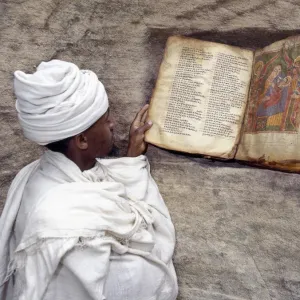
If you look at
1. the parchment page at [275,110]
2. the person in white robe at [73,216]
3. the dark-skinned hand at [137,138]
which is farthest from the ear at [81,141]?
the parchment page at [275,110]

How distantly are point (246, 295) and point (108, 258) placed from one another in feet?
1.56

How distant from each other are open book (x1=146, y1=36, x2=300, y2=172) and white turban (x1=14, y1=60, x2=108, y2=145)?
1.19 feet

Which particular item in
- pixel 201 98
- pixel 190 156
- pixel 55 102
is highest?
pixel 55 102

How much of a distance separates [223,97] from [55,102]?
22.6 inches

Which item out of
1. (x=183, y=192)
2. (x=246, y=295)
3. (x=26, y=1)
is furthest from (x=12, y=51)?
(x=246, y=295)

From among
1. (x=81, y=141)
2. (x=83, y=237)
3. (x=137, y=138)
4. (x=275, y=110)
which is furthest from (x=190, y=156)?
(x=83, y=237)

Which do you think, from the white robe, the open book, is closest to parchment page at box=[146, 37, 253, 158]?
the open book

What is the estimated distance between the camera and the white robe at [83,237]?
1373mm

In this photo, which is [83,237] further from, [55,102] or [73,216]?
[55,102]

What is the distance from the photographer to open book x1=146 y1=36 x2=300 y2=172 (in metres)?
1.70

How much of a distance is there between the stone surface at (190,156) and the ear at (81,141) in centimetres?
34

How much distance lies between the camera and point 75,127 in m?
1.43

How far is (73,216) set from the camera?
1.39 meters

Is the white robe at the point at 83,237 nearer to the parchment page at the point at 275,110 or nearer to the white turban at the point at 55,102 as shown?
the white turban at the point at 55,102
